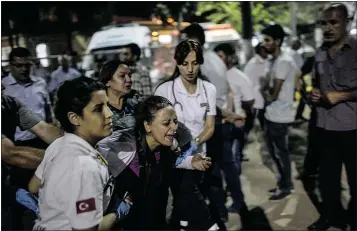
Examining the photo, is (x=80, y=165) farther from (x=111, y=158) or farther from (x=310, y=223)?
(x=310, y=223)

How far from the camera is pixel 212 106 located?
3.60 metres

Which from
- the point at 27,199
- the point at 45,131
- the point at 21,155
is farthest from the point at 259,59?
the point at 27,199

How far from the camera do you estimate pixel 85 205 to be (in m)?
1.66

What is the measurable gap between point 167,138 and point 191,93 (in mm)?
950

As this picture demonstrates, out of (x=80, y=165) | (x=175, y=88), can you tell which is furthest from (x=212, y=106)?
(x=80, y=165)

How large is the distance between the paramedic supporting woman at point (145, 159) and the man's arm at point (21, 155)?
42cm

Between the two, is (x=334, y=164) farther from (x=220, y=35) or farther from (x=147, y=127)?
(x=220, y=35)

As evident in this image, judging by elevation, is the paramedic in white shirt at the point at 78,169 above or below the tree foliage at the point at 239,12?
below

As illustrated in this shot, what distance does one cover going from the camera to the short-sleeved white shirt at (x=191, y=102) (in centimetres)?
351

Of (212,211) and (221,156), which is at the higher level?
(221,156)

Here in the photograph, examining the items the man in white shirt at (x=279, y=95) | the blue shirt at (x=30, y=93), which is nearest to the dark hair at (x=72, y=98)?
the blue shirt at (x=30, y=93)

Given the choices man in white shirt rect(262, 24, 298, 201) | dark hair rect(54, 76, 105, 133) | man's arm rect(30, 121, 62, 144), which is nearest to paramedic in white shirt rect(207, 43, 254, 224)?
man in white shirt rect(262, 24, 298, 201)

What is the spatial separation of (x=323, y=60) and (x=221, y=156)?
147cm

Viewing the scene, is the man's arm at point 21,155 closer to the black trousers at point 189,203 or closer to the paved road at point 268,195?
the black trousers at point 189,203
